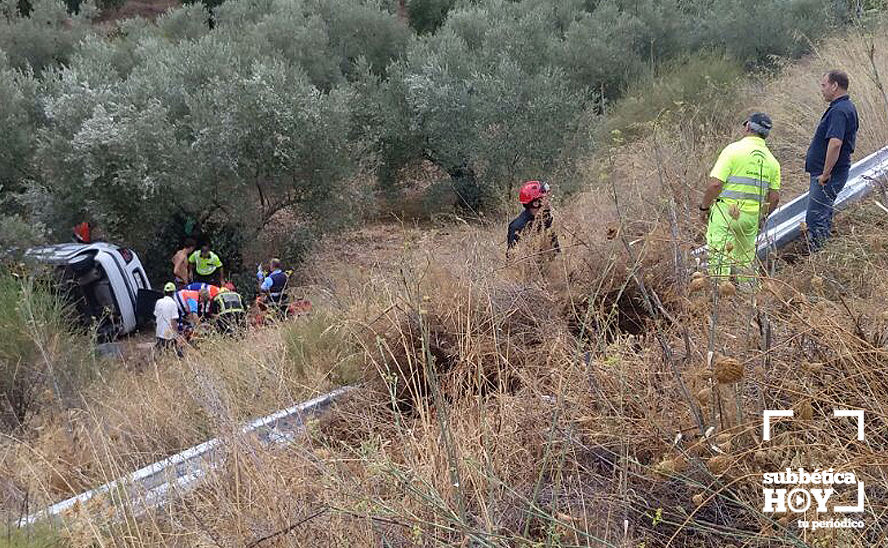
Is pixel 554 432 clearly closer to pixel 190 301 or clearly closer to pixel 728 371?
pixel 728 371

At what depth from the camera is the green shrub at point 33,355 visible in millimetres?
5559

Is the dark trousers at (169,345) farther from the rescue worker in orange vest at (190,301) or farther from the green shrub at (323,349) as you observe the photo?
the green shrub at (323,349)

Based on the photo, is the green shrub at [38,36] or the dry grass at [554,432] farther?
the green shrub at [38,36]

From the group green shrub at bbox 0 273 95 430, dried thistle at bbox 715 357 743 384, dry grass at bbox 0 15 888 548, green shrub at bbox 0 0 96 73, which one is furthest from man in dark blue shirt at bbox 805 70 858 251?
green shrub at bbox 0 0 96 73

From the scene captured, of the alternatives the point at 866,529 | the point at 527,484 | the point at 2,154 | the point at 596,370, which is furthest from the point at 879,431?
Answer: the point at 2,154

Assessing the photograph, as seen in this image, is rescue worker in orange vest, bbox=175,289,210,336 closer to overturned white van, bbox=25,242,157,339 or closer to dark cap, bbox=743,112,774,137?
overturned white van, bbox=25,242,157,339

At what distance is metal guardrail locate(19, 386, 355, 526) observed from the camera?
115 inches

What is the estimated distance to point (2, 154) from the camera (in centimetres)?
1291

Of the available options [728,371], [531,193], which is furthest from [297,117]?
[728,371]

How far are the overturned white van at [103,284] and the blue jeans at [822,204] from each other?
28.2 feet

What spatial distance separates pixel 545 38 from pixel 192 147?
9440mm

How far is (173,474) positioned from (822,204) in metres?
4.45

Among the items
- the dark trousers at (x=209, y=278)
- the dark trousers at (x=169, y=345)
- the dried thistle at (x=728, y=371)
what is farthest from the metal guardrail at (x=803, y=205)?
the dark trousers at (x=209, y=278)

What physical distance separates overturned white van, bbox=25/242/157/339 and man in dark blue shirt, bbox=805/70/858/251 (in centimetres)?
863
